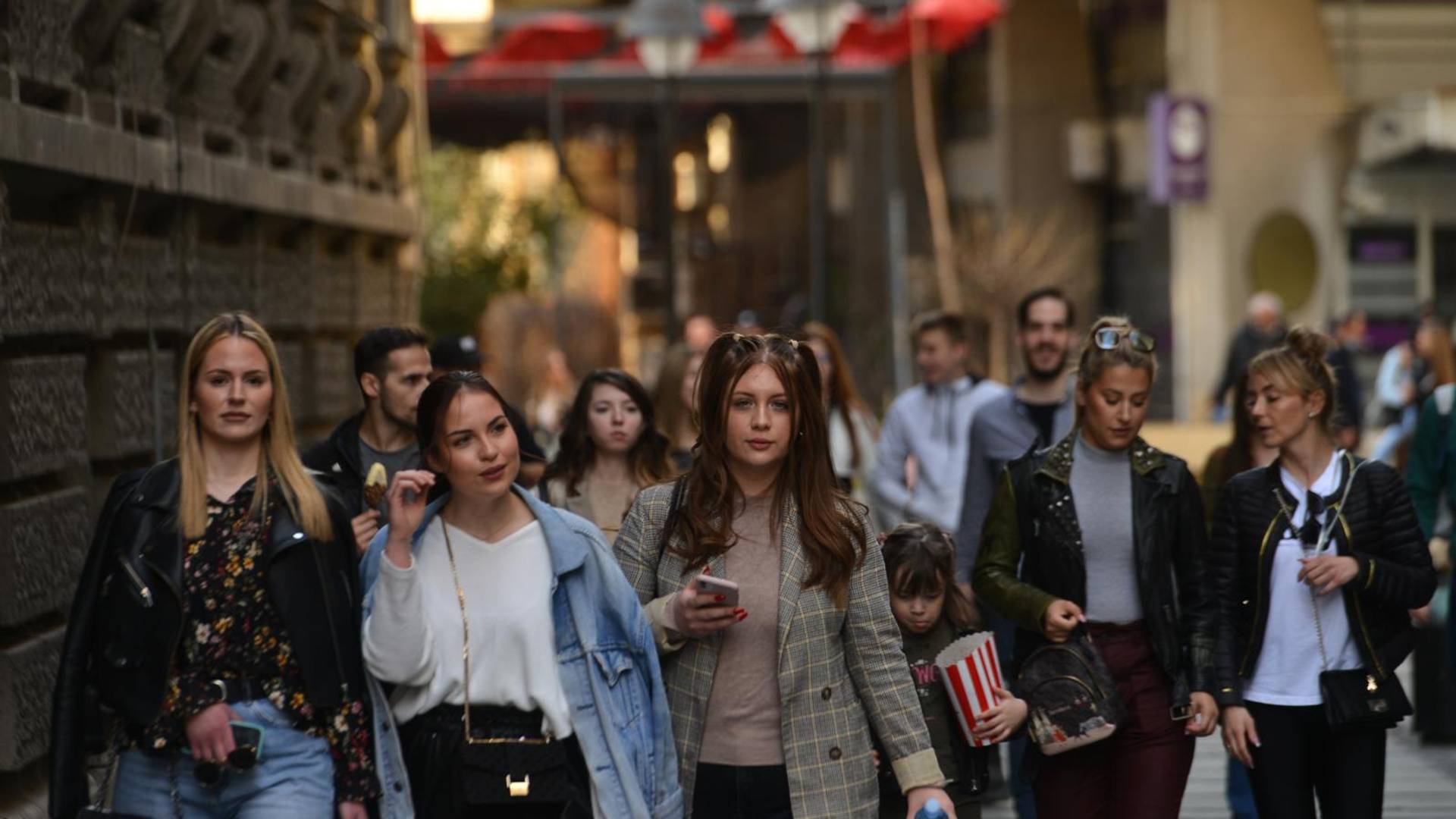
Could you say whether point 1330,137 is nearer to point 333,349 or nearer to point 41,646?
point 333,349

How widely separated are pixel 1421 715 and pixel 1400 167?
2070 cm

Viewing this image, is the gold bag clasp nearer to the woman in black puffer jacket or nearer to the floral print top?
the floral print top

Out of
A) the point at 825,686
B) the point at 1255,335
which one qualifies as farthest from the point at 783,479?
the point at 1255,335

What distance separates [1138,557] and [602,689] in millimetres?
1937

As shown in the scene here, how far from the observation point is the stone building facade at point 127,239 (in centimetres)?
695

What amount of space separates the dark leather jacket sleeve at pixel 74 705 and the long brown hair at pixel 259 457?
0.68ft

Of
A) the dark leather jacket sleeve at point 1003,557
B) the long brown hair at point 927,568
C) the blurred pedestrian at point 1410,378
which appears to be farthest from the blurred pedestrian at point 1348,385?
the long brown hair at point 927,568

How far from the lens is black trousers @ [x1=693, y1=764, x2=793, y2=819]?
5.46 meters

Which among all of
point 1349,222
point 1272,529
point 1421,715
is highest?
point 1349,222

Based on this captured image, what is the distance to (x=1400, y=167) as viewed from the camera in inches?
1216

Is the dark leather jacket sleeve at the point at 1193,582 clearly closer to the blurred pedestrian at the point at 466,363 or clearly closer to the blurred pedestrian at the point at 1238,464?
the blurred pedestrian at the point at 1238,464

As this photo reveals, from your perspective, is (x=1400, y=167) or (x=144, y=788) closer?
(x=144, y=788)

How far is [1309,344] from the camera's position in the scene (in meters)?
6.91

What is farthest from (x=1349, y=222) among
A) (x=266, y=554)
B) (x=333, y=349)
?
(x=266, y=554)
